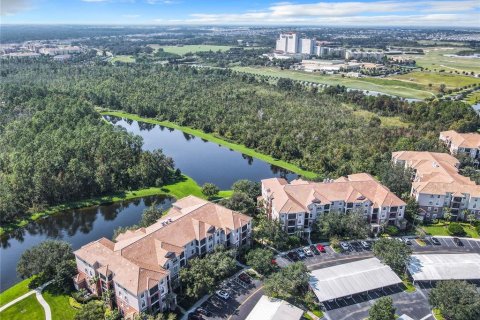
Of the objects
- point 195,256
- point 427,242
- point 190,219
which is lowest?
point 427,242

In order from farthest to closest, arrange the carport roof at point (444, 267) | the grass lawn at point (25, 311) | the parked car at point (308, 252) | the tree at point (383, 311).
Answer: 1. the parked car at point (308, 252)
2. the carport roof at point (444, 267)
3. the grass lawn at point (25, 311)
4. the tree at point (383, 311)

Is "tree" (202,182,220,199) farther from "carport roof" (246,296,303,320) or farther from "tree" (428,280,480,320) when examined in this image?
"tree" (428,280,480,320)

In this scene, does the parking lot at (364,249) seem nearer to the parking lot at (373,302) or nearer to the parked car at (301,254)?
the parked car at (301,254)

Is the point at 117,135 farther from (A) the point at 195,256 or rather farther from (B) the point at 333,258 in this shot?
(B) the point at 333,258

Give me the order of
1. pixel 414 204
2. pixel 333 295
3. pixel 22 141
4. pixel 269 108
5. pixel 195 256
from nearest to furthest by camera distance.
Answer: pixel 333 295
pixel 195 256
pixel 414 204
pixel 22 141
pixel 269 108

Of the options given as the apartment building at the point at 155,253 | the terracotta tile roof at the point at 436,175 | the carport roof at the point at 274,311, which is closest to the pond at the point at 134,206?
the apartment building at the point at 155,253

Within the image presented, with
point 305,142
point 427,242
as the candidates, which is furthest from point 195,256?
point 305,142

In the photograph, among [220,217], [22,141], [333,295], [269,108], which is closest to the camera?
[333,295]
